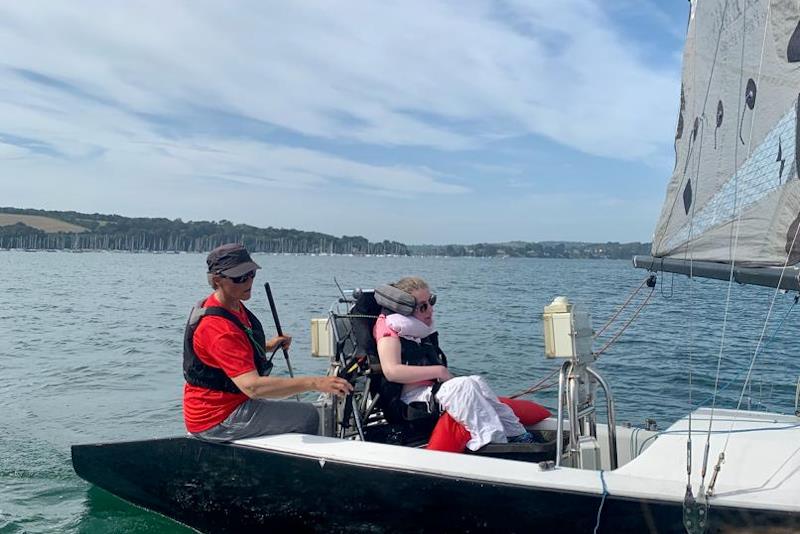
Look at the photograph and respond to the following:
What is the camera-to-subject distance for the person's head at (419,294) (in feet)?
15.3

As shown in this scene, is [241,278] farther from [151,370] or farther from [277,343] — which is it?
[151,370]

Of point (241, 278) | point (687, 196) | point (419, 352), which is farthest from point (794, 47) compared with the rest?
point (241, 278)

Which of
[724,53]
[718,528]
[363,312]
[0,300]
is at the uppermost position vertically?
[724,53]

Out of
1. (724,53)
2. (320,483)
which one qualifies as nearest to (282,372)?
(320,483)

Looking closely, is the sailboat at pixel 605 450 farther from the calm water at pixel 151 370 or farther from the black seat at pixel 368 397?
the calm water at pixel 151 370

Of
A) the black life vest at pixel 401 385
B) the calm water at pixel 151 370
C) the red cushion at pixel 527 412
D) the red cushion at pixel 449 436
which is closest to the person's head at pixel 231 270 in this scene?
the black life vest at pixel 401 385

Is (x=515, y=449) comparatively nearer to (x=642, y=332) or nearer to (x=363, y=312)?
(x=363, y=312)

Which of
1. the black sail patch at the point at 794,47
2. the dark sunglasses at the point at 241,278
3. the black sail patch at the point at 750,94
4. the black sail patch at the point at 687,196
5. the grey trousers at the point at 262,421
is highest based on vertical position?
the black sail patch at the point at 794,47

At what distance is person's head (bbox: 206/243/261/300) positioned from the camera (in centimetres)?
414

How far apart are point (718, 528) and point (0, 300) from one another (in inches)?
1107

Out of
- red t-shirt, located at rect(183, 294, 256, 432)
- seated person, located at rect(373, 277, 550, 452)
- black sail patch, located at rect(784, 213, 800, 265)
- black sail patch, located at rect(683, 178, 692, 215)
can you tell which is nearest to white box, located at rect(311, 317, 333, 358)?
seated person, located at rect(373, 277, 550, 452)

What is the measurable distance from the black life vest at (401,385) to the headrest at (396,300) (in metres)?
0.19

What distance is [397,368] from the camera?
4.45 metres

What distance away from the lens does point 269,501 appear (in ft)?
14.1
